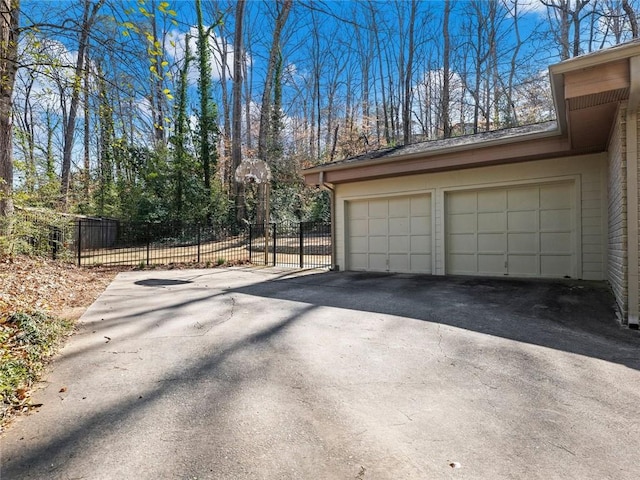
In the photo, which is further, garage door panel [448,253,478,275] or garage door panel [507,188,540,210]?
garage door panel [448,253,478,275]

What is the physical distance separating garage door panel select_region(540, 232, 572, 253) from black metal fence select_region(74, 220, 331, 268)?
5546 millimetres

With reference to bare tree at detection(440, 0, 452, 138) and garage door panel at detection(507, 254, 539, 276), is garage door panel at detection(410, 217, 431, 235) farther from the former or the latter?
bare tree at detection(440, 0, 452, 138)

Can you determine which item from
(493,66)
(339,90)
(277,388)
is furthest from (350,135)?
(277,388)

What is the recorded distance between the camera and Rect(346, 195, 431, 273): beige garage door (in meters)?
8.69

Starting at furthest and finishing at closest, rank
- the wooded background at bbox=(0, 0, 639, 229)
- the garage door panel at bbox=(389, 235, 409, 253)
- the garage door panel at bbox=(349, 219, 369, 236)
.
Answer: the wooded background at bbox=(0, 0, 639, 229), the garage door panel at bbox=(349, 219, 369, 236), the garage door panel at bbox=(389, 235, 409, 253)

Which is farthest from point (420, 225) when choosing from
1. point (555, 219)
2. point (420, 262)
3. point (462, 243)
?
point (555, 219)

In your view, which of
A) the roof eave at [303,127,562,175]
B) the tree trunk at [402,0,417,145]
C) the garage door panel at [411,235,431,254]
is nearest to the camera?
the roof eave at [303,127,562,175]

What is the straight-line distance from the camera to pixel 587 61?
3.85 metres

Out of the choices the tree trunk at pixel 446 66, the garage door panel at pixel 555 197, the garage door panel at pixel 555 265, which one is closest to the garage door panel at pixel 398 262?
the garage door panel at pixel 555 265

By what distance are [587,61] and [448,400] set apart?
3.85 meters

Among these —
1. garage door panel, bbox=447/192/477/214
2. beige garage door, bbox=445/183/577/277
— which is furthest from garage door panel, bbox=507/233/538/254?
garage door panel, bbox=447/192/477/214

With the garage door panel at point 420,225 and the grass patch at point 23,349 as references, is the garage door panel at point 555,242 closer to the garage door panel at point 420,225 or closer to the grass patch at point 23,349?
the garage door panel at point 420,225

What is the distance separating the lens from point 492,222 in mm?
7863

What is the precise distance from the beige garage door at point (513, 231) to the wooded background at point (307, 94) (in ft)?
26.1
